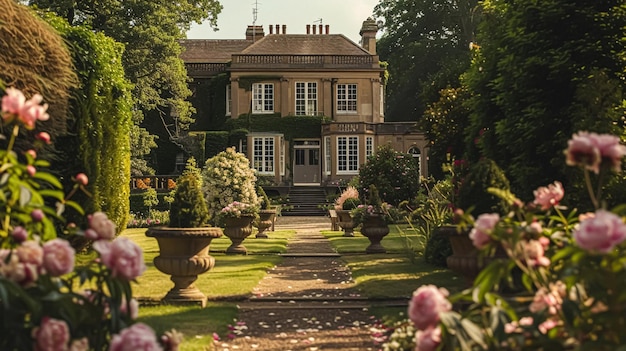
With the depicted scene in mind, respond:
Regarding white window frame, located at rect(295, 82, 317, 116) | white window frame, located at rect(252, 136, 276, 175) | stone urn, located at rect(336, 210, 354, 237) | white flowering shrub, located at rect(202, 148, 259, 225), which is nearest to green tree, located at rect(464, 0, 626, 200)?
white flowering shrub, located at rect(202, 148, 259, 225)

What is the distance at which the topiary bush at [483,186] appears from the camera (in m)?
7.88

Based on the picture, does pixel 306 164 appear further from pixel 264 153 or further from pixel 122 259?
pixel 122 259

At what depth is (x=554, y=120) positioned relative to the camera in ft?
32.1

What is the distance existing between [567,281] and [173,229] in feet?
21.6

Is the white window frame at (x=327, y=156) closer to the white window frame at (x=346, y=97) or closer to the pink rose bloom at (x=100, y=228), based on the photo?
the white window frame at (x=346, y=97)

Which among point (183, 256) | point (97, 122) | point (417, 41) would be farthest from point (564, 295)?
point (417, 41)

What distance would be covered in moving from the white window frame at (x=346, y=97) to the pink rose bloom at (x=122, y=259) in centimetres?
4085

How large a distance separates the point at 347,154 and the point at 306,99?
4489 millimetres

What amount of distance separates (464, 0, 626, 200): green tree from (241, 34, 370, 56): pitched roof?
3405 centimetres

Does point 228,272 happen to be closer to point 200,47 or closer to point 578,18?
point 578,18

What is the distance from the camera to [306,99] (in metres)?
43.8

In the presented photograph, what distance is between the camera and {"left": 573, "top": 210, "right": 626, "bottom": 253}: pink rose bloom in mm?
2832

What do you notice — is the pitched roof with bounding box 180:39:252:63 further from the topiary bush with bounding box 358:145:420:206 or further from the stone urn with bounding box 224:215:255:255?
the stone urn with bounding box 224:215:255:255

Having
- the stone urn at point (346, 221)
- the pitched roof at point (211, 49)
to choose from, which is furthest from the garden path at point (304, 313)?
the pitched roof at point (211, 49)
